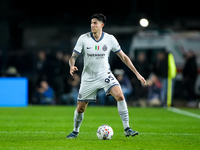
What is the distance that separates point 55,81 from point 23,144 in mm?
11722

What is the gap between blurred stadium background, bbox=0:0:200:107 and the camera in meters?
20.4

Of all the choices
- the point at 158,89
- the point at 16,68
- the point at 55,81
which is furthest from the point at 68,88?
the point at 158,89

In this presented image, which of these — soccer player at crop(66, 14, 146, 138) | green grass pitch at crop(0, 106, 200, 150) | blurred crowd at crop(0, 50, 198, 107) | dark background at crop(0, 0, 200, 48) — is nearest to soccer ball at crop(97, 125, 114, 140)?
green grass pitch at crop(0, 106, 200, 150)

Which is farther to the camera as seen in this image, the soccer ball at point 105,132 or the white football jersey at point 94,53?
the white football jersey at point 94,53

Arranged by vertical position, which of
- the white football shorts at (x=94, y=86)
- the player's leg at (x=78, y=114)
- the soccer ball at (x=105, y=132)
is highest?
the white football shorts at (x=94, y=86)

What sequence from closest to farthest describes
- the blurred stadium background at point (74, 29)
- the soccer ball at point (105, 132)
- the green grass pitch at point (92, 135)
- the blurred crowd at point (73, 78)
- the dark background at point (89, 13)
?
the green grass pitch at point (92, 135) → the soccer ball at point (105, 132) → the blurred crowd at point (73, 78) → the blurred stadium background at point (74, 29) → the dark background at point (89, 13)

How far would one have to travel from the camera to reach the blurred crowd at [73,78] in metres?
19.0

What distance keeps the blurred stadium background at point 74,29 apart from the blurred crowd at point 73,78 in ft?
0.15

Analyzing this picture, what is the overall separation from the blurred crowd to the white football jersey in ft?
32.8

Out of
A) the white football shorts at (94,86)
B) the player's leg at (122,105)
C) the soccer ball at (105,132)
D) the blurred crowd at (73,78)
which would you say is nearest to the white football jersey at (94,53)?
the white football shorts at (94,86)

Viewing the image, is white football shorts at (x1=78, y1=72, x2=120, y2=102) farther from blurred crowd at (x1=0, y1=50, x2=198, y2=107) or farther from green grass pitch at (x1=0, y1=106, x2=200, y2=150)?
blurred crowd at (x1=0, y1=50, x2=198, y2=107)

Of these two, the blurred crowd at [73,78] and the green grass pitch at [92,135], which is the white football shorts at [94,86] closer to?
the green grass pitch at [92,135]

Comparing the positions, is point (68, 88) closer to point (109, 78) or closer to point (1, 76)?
point (1, 76)

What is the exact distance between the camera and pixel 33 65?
830 inches
